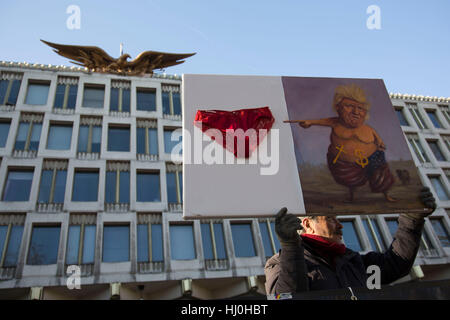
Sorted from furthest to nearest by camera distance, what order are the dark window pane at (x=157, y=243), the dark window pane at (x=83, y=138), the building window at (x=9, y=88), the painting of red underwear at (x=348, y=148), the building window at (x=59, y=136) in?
the building window at (x=9, y=88)
the dark window pane at (x=83, y=138)
the building window at (x=59, y=136)
the dark window pane at (x=157, y=243)
the painting of red underwear at (x=348, y=148)

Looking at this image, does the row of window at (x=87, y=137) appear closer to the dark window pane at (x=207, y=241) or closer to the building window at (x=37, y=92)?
the building window at (x=37, y=92)

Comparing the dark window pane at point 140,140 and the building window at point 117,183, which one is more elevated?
the dark window pane at point 140,140

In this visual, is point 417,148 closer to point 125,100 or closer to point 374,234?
point 374,234

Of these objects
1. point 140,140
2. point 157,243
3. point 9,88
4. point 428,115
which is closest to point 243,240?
point 157,243

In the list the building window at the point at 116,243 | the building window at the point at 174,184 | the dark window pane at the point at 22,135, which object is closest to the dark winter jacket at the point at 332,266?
the building window at the point at 116,243

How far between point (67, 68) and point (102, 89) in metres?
2.75

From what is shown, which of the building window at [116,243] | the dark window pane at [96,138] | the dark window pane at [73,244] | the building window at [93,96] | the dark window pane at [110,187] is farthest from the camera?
the building window at [93,96]

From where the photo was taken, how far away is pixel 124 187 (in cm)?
2225

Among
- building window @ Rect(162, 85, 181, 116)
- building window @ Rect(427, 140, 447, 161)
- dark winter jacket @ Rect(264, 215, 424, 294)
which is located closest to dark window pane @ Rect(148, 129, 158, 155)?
building window @ Rect(162, 85, 181, 116)

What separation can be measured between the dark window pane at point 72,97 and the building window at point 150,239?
921 centimetres

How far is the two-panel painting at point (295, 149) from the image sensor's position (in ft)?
14.2

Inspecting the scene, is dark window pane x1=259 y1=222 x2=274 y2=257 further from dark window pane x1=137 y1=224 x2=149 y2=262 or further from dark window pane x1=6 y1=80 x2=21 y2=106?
dark window pane x1=6 y1=80 x2=21 y2=106

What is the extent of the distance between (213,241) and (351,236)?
9.42 m

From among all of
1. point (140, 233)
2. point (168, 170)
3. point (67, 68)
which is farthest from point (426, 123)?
point (67, 68)
